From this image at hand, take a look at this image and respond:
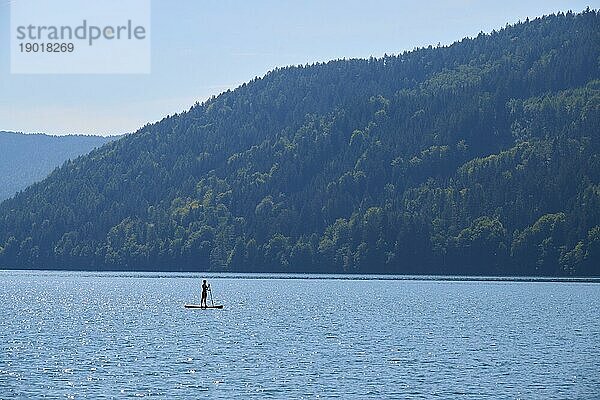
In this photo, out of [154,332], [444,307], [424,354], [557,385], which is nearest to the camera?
[557,385]

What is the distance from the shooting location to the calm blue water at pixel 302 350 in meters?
62.7

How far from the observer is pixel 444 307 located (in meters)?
142

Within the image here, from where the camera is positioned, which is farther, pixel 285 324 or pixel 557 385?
pixel 285 324

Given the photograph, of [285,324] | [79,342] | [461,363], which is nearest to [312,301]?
[285,324]

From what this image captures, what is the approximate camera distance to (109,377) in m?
66.1

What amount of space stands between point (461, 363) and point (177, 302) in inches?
3307

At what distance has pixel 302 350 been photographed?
83375 millimetres

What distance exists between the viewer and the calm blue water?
6266 cm

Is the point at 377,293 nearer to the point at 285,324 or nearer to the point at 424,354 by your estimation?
the point at 285,324

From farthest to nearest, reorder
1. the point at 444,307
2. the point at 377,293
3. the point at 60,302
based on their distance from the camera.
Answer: the point at 377,293 < the point at 60,302 < the point at 444,307

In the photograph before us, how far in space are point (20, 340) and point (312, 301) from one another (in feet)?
233

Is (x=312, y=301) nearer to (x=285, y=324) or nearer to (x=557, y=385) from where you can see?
(x=285, y=324)

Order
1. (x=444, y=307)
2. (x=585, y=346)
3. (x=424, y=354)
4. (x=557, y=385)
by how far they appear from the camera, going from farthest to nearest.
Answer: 1. (x=444, y=307)
2. (x=585, y=346)
3. (x=424, y=354)
4. (x=557, y=385)

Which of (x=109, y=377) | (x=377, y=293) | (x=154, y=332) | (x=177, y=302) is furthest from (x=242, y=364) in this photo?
(x=377, y=293)
